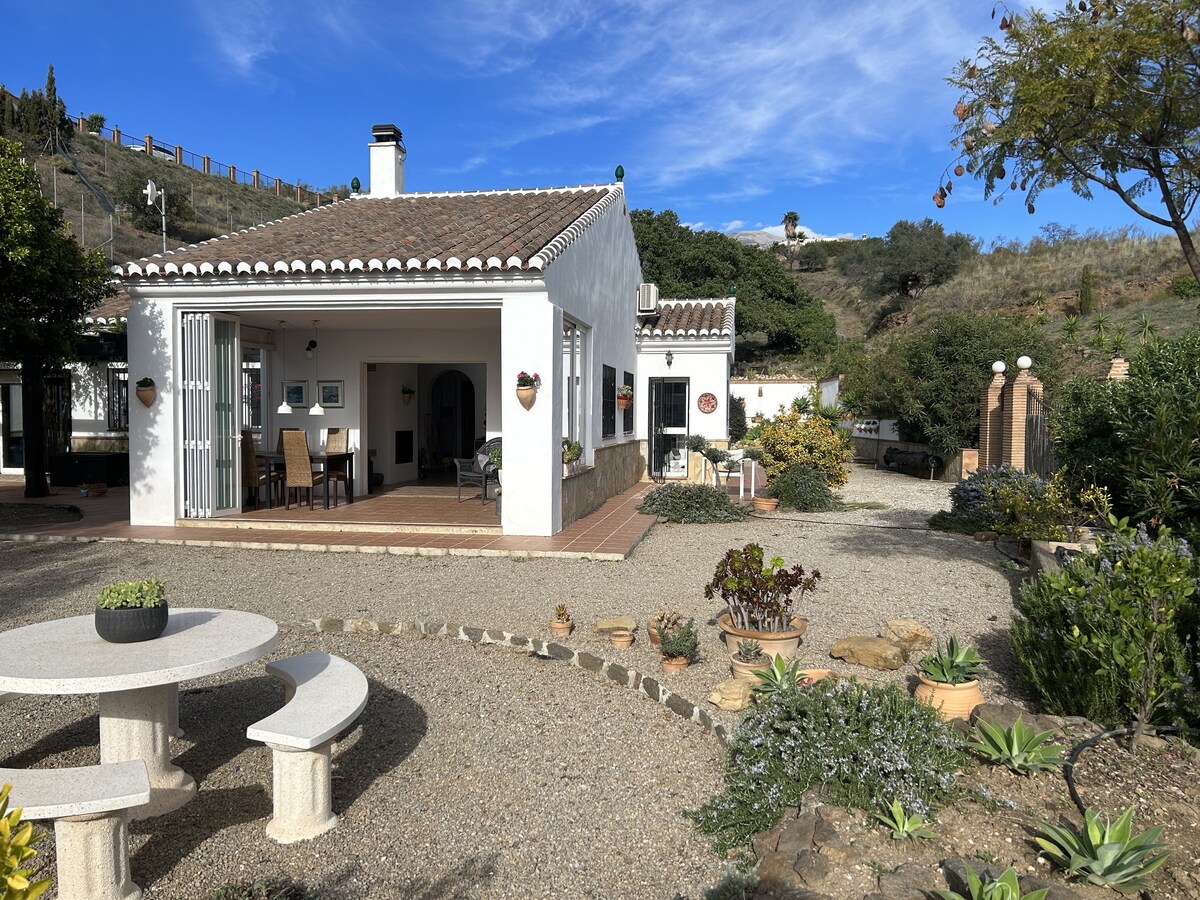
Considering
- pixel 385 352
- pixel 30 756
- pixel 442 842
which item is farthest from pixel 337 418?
pixel 442 842

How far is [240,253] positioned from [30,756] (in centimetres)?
776

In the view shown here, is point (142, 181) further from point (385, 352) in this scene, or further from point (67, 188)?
point (385, 352)

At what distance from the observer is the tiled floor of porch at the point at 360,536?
870 centimetres

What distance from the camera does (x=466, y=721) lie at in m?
4.34

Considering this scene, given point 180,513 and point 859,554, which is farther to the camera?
point 180,513

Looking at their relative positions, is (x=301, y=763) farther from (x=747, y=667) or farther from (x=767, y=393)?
(x=767, y=393)

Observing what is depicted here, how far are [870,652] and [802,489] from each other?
808 centimetres

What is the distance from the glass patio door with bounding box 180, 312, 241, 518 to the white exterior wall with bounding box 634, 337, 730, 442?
8.79 meters

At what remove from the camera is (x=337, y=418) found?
A: 12.8 m

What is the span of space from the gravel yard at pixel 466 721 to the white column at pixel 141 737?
0.14 meters

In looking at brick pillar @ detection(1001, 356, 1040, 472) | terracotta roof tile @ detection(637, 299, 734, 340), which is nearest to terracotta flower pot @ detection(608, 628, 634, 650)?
brick pillar @ detection(1001, 356, 1040, 472)

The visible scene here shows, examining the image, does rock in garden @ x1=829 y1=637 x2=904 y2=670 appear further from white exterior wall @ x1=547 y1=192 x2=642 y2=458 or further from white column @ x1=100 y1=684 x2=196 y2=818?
white exterior wall @ x1=547 y1=192 x2=642 y2=458

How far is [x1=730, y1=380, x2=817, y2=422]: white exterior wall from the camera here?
27.9 m

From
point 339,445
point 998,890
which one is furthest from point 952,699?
point 339,445
